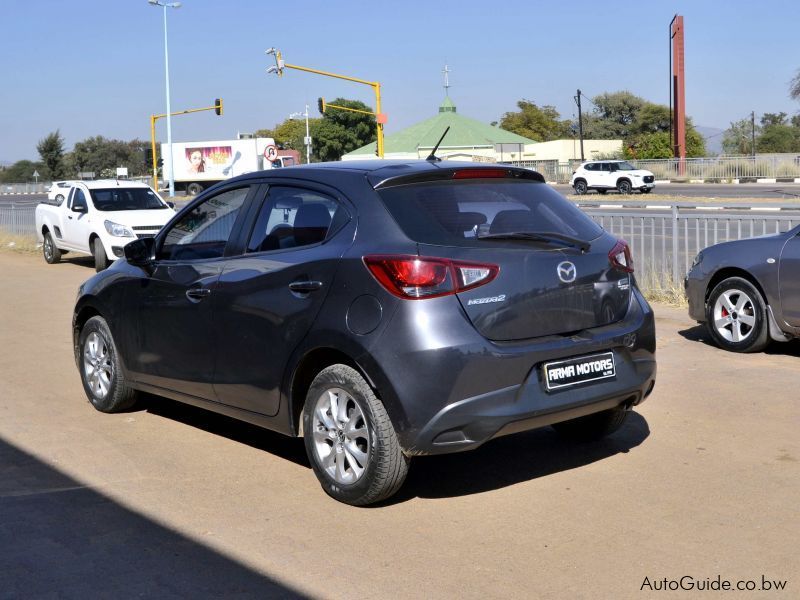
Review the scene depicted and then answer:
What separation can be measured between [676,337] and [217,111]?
44.1 metres

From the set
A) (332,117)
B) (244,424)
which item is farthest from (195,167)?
(244,424)

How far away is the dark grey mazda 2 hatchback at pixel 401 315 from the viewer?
15.8ft

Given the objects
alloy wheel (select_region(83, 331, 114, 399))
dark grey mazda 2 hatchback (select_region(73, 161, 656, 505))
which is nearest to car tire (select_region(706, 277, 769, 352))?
dark grey mazda 2 hatchback (select_region(73, 161, 656, 505))

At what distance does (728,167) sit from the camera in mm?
55844

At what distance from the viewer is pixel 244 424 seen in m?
7.10

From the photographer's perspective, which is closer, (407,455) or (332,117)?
(407,455)

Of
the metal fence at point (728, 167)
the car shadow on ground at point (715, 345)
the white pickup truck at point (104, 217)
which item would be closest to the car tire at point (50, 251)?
the white pickup truck at point (104, 217)

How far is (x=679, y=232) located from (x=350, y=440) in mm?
9097

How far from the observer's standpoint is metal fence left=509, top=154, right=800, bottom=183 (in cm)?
5266

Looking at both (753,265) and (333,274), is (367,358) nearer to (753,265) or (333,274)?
(333,274)

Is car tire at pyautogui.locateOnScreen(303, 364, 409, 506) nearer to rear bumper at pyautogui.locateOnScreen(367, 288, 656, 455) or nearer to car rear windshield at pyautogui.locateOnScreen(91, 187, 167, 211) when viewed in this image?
rear bumper at pyautogui.locateOnScreen(367, 288, 656, 455)

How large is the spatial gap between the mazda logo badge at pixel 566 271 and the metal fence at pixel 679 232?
6.97 metres

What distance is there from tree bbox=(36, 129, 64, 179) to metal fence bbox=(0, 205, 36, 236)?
8946cm

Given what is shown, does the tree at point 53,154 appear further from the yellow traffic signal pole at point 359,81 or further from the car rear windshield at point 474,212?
the car rear windshield at point 474,212
